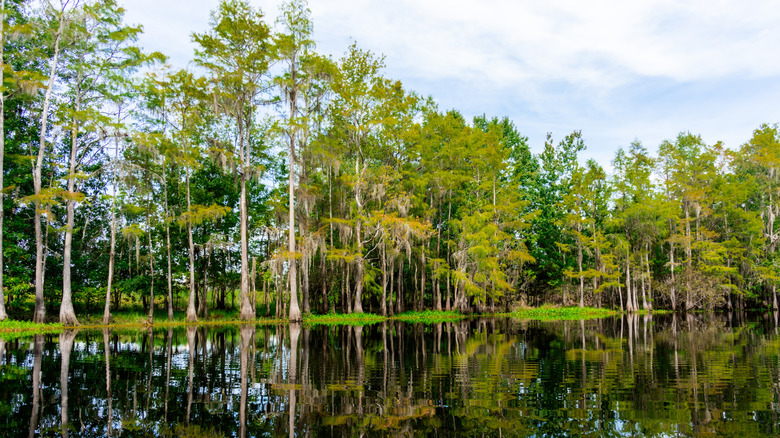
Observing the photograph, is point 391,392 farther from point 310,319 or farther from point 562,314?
point 562,314

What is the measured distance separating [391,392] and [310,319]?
878 inches

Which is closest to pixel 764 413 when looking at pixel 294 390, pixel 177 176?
pixel 294 390

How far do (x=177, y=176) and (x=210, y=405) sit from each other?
1188 inches

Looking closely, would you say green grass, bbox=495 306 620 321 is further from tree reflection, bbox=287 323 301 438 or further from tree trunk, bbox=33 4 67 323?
tree trunk, bbox=33 4 67 323

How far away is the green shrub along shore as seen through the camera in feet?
71.9

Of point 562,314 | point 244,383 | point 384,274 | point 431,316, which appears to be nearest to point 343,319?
point 384,274

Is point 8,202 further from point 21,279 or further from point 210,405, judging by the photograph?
point 210,405

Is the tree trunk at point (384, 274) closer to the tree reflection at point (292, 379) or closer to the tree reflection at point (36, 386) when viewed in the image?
the tree reflection at point (292, 379)

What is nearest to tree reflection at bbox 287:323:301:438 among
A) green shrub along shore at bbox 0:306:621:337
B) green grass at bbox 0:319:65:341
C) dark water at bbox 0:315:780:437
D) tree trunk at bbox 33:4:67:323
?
dark water at bbox 0:315:780:437

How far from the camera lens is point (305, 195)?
29.8 meters

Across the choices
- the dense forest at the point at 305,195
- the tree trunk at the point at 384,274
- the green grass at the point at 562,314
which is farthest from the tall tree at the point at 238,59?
the green grass at the point at 562,314

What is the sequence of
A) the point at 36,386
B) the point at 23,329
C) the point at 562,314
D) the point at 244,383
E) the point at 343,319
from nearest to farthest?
the point at 36,386 → the point at 244,383 → the point at 23,329 → the point at 343,319 → the point at 562,314

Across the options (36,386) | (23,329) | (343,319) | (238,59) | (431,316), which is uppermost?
(238,59)

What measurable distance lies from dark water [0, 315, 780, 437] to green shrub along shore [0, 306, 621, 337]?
9286 mm
